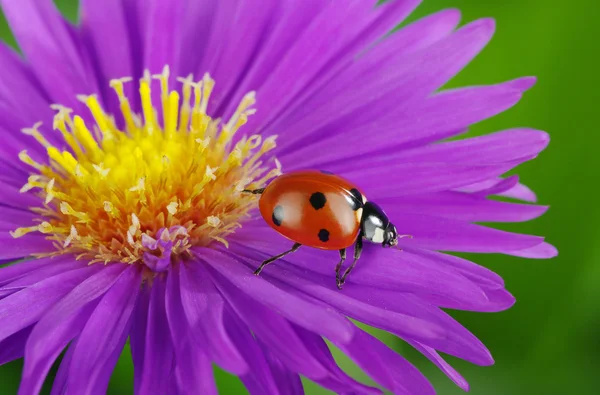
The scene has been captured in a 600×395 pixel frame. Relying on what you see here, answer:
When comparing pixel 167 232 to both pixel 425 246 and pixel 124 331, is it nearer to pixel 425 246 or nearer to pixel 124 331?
pixel 124 331

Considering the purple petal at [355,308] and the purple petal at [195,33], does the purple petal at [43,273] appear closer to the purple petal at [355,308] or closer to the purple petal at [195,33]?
the purple petal at [355,308]

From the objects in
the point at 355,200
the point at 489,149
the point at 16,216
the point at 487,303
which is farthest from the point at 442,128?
the point at 16,216

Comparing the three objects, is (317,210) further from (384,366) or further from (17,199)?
(17,199)

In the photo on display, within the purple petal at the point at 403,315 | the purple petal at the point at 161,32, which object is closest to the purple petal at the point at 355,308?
the purple petal at the point at 403,315

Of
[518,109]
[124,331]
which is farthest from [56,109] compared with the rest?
[518,109]

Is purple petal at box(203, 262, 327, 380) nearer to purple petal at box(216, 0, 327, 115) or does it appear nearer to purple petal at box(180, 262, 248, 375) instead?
purple petal at box(180, 262, 248, 375)

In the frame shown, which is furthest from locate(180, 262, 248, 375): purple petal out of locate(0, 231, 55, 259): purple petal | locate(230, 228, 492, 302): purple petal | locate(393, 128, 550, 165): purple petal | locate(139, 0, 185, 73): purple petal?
locate(139, 0, 185, 73): purple petal
